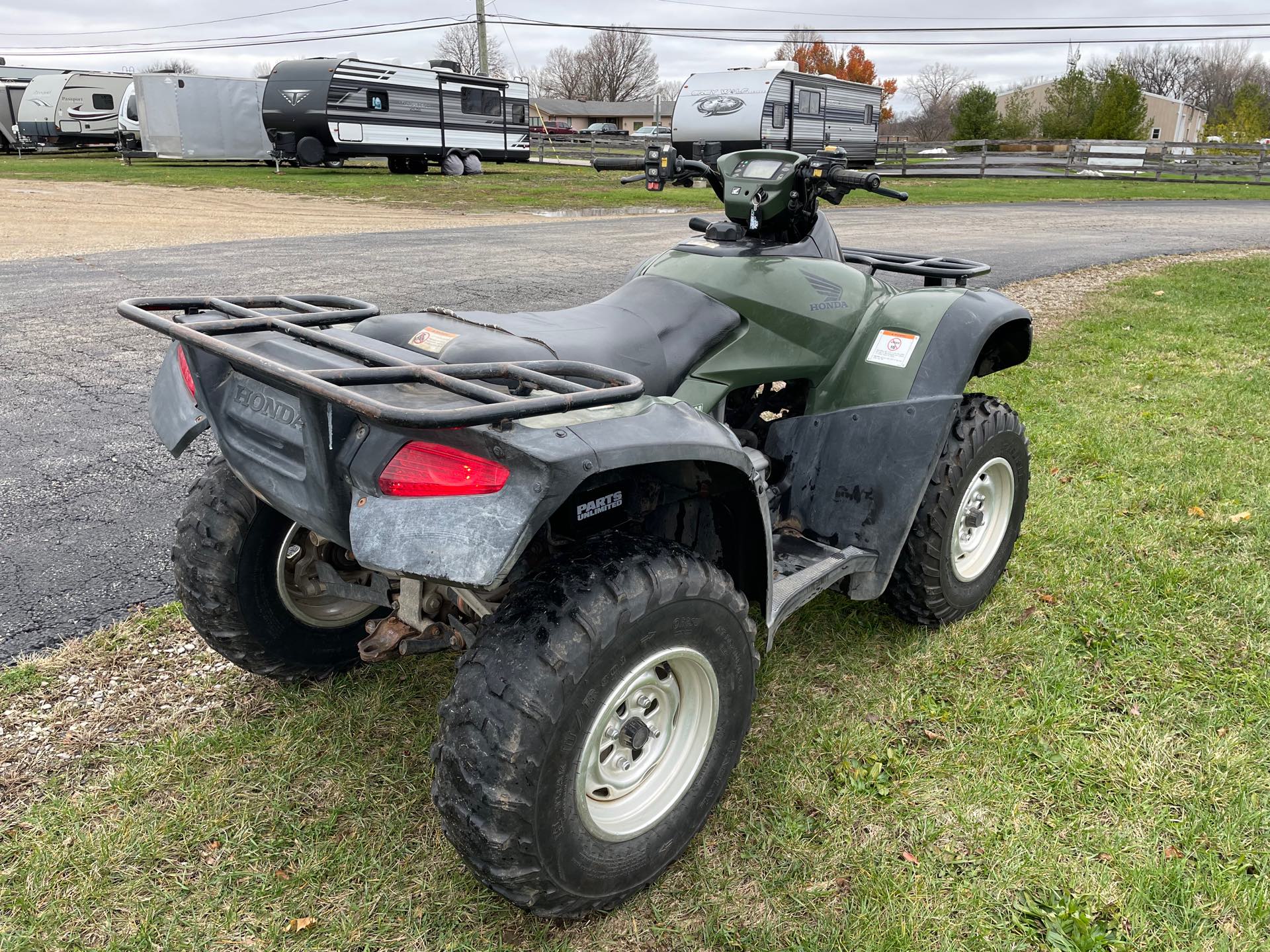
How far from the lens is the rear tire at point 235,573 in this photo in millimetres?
2654

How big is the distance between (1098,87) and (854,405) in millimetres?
51596

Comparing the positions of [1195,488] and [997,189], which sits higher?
[997,189]

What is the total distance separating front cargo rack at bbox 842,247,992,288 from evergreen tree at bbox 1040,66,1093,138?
161 feet

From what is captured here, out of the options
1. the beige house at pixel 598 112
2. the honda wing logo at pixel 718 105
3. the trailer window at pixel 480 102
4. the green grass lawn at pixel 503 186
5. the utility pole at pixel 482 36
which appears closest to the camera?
the green grass lawn at pixel 503 186

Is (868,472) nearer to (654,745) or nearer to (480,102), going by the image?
(654,745)

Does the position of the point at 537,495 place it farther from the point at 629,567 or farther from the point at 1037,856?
the point at 1037,856

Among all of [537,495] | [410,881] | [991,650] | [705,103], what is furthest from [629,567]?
Result: [705,103]

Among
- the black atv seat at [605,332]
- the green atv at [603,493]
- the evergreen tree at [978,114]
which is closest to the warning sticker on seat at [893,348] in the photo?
the green atv at [603,493]

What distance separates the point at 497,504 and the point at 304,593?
54.7 inches

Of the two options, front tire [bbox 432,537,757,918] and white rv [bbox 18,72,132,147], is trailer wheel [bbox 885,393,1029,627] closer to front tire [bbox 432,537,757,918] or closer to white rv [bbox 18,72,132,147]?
front tire [bbox 432,537,757,918]

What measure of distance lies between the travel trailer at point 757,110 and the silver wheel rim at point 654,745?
22858 millimetres

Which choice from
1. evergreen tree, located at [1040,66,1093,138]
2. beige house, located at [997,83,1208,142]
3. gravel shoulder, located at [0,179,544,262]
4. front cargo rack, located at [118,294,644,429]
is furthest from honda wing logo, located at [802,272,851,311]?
beige house, located at [997,83,1208,142]

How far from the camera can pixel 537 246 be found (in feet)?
41.9

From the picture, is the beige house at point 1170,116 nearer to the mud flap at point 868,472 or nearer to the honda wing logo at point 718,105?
the honda wing logo at point 718,105
